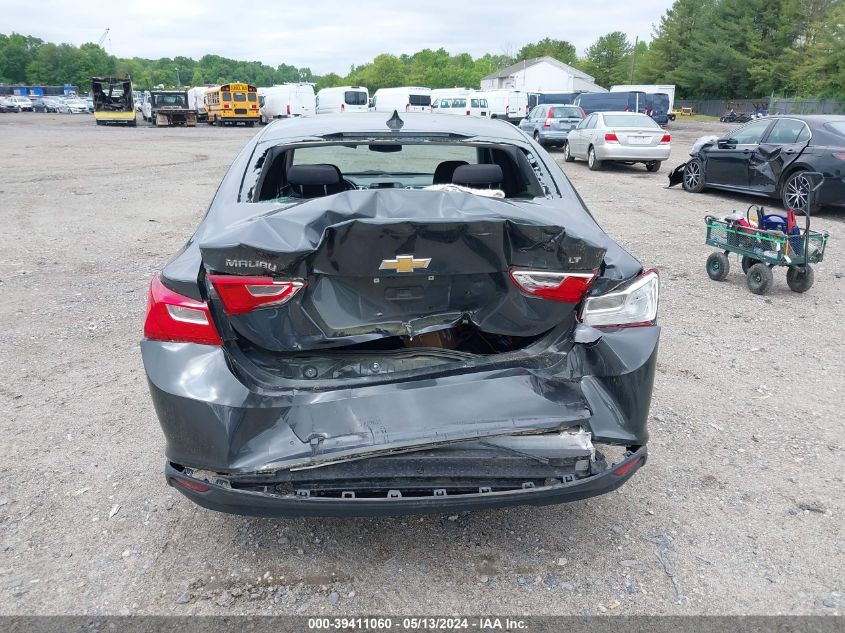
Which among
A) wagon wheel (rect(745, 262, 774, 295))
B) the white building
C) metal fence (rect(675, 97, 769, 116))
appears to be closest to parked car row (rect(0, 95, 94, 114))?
the white building

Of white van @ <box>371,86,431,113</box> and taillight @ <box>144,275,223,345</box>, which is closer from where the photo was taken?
taillight @ <box>144,275,223,345</box>

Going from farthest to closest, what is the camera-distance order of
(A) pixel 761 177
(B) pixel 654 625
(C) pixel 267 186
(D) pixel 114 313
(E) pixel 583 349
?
1. (A) pixel 761 177
2. (D) pixel 114 313
3. (C) pixel 267 186
4. (E) pixel 583 349
5. (B) pixel 654 625

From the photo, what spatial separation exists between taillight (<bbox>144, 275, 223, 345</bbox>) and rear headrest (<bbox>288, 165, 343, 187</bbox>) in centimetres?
130

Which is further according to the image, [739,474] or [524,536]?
[739,474]

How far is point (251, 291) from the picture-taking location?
2.42m

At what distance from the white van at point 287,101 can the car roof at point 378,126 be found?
1575 inches

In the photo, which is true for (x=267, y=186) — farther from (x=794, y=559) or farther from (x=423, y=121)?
Result: (x=794, y=559)

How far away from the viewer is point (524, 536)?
117 inches

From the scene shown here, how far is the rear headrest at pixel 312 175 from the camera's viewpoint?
144 inches

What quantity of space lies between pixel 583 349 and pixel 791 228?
16.3 feet

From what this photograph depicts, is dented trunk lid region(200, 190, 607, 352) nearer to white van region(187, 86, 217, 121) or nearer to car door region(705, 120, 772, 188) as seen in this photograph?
car door region(705, 120, 772, 188)

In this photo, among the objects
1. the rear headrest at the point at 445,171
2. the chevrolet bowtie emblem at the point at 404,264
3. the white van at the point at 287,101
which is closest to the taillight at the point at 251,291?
the chevrolet bowtie emblem at the point at 404,264

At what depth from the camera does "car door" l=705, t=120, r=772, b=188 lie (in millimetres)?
11891

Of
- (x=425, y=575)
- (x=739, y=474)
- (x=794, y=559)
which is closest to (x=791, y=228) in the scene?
(x=739, y=474)
